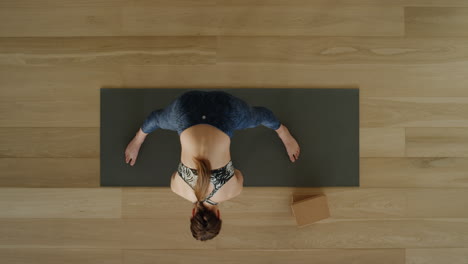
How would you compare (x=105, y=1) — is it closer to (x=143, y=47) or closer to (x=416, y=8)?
(x=143, y=47)

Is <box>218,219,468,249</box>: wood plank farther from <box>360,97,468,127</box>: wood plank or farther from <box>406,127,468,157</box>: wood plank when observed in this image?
<box>360,97,468,127</box>: wood plank

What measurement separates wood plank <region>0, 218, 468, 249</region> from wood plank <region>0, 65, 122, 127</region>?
642 millimetres

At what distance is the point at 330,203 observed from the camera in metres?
1.94

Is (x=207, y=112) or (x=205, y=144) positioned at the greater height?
(x=207, y=112)

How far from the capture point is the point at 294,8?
6.38 feet

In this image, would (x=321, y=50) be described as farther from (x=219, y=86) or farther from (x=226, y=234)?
(x=226, y=234)

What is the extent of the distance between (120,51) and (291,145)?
48.8 inches

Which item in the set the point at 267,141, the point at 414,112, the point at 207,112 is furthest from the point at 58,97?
the point at 414,112

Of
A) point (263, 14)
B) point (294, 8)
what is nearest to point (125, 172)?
point (263, 14)

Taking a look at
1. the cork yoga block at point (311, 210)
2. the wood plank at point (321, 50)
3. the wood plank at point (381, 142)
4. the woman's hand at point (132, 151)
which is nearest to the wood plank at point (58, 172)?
the woman's hand at point (132, 151)

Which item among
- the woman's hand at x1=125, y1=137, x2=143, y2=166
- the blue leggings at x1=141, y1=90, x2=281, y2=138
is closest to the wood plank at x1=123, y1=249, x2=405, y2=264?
the woman's hand at x1=125, y1=137, x2=143, y2=166

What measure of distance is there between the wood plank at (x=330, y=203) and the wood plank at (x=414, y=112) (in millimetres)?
428

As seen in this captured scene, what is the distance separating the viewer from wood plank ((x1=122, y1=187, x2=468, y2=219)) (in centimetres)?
193

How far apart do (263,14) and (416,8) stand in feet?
3.26
